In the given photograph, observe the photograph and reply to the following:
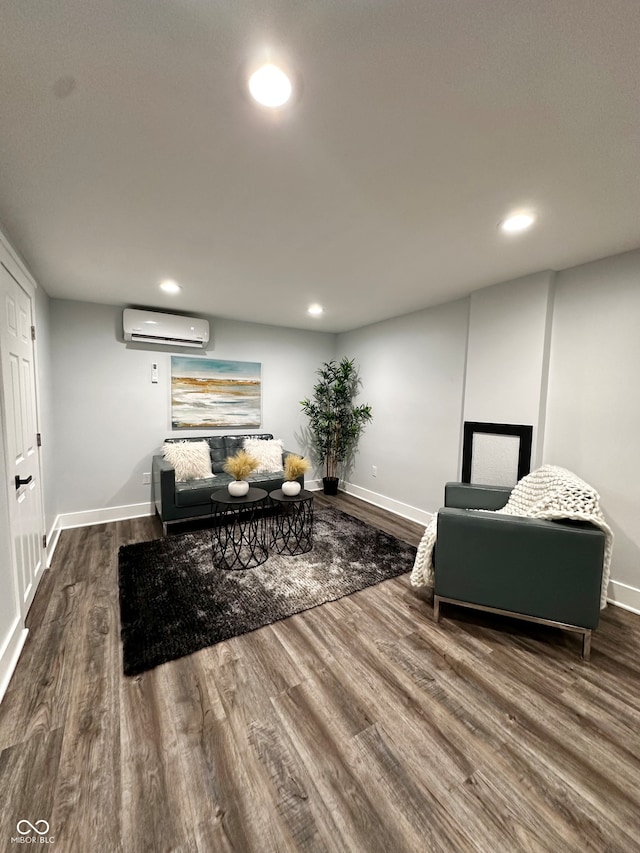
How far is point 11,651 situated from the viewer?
1.69 metres

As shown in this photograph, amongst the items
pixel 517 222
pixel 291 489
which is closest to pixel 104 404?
pixel 291 489

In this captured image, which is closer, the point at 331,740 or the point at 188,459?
the point at 331,740

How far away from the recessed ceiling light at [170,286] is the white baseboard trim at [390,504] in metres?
3.40

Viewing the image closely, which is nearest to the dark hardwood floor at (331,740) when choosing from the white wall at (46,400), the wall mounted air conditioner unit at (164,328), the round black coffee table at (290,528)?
the round black coffee table at (290,528)

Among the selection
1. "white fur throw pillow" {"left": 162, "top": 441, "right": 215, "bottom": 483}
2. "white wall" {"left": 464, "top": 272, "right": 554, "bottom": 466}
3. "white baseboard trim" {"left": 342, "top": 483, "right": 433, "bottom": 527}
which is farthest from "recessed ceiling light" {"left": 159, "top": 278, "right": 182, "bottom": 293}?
"white baseboard trim" {"left": 342, "top": 483, "right": 433, "bottom": 527}

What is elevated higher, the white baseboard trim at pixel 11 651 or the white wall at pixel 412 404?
the white wall at pixel 412 404

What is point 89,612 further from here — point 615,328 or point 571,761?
point 615,328

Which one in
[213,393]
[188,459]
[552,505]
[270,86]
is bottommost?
[188,459]

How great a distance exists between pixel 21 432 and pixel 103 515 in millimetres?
1972

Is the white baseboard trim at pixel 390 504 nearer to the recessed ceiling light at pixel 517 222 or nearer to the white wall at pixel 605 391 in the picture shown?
the white wall at pixel 605 391

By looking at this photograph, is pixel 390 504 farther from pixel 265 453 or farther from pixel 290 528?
pixel 265 453

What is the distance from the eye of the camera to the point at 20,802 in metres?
1.12

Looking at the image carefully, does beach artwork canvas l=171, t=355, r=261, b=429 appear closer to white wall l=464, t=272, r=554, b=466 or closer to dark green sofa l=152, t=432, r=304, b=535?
dark green sofa l=152, t=432, r=304, b=535

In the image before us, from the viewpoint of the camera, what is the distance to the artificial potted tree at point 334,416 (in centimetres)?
483
